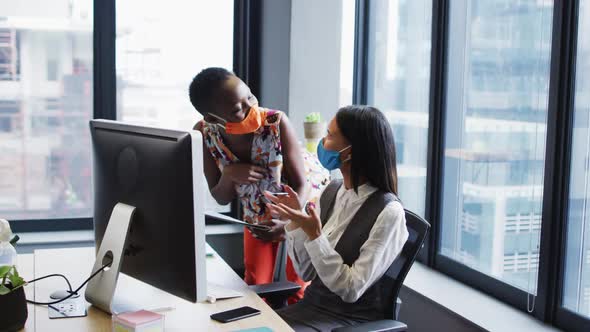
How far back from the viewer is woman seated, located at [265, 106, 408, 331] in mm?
1951

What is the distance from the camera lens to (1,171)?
3.83 meters

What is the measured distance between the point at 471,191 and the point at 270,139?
3.04 ft

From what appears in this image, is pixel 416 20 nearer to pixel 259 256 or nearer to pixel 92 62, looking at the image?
pixel 259 256

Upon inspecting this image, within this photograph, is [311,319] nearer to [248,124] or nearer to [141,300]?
[141,300]

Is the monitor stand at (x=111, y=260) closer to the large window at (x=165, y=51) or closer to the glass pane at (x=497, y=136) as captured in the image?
the glass pane at (x=497, y=136)

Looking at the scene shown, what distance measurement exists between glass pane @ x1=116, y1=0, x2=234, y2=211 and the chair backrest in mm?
2370

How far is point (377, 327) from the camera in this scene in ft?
6.03

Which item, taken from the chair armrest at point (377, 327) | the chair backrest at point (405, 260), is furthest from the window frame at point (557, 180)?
the chair armrest at point (377, 327)

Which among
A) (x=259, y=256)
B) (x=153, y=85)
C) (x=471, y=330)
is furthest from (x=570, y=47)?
(x=153, y=85)

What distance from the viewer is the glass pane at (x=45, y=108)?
Answer: 3.81m

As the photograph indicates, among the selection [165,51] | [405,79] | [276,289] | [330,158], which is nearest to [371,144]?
[330,158]

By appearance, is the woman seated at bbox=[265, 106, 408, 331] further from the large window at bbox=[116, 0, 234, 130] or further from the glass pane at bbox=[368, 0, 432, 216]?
the large window at bbox=[116, 0, 234, 130]

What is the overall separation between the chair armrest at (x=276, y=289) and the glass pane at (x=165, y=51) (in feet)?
6.96

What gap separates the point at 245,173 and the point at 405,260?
832 millimetres
